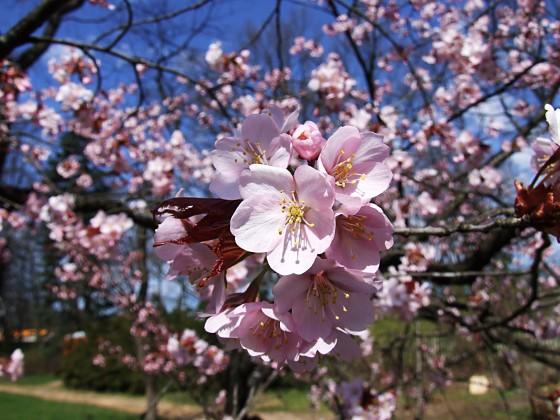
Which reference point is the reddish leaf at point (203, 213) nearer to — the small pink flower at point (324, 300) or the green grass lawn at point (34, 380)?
the small pink flower at point (324, 300)

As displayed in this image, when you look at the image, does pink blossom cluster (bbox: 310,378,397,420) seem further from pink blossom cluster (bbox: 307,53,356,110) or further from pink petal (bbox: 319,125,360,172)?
pink blossom cluster (bbox: 307,53,356,110)

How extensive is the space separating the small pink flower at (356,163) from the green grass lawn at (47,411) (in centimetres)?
939

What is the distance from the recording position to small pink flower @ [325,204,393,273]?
29.4 inches

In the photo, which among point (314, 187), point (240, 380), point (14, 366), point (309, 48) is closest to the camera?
point (314, 187)

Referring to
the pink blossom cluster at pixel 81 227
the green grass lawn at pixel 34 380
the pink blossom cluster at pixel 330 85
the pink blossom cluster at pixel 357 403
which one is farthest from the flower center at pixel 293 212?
the green grass lawn at pixel 34 380

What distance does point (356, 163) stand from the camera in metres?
0.80

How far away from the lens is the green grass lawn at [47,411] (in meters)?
9.44

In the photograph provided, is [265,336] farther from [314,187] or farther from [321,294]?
[314,187]

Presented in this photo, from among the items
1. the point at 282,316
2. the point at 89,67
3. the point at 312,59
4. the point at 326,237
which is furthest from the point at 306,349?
→ the point at 312,59

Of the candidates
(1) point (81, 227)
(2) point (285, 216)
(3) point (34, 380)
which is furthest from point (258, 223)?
(3) point (34, 380)

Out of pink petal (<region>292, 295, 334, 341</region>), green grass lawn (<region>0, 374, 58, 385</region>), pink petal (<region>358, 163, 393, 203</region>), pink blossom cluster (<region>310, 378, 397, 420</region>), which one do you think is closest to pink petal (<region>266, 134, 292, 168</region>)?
pink petal (<region>358, 163, 393, 203</region>)

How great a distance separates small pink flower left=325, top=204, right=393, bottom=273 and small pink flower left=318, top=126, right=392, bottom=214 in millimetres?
43

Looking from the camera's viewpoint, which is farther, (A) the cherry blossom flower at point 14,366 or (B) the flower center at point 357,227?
(A) the cherry blossom flower at point 14,366

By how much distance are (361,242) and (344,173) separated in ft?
0.41
